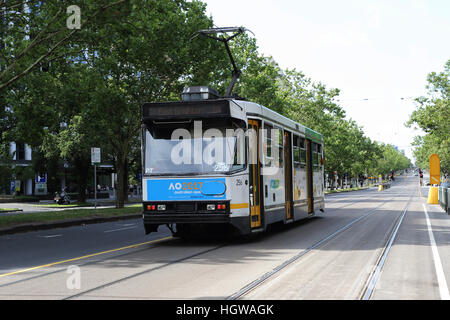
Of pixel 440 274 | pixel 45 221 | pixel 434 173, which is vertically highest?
pixel 434 173

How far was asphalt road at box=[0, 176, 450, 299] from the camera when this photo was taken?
277 inches

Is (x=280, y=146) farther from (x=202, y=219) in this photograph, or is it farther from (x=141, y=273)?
(x=141, y=273)

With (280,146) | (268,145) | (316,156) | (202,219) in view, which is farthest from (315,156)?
(202,219)

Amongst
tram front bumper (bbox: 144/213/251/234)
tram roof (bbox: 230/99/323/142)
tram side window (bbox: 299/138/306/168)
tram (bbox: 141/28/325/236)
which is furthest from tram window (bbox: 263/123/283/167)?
tram side window (bbox: 299/138/306/168)

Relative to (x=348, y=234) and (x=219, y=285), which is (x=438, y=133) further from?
(x=219, y=285)

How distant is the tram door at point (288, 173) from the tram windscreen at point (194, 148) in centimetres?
359

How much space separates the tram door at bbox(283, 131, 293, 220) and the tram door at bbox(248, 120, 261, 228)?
2.66 meters

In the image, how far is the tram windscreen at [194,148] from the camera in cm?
1183

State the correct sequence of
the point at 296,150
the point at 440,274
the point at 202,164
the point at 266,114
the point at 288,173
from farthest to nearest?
the point at 296,150 → the point at 288,173 → the point at 266,114 → the point at 202,164 → the point at 440,274

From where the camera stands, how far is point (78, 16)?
1563 cm

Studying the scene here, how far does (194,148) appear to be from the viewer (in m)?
11.9

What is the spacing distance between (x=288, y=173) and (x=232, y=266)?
6793 mm

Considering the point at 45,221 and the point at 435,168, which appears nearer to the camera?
the point at 45,221
